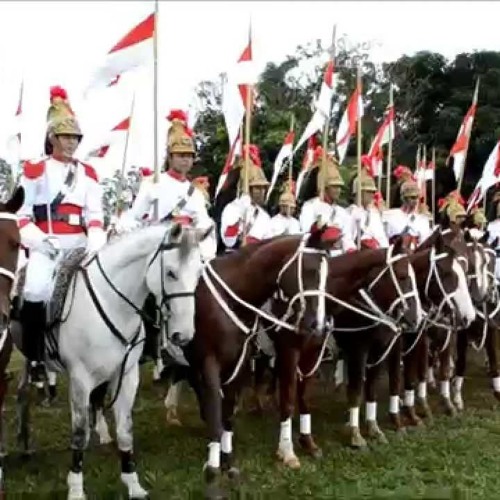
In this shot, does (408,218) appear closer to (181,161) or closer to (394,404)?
(394,404)

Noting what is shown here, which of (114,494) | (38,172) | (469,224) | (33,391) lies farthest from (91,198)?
(469,224)

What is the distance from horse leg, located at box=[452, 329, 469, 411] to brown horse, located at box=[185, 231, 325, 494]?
519 cm

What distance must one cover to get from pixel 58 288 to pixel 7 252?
1.27 metres

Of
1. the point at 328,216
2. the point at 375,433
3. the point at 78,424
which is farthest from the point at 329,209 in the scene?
the point at 78,424

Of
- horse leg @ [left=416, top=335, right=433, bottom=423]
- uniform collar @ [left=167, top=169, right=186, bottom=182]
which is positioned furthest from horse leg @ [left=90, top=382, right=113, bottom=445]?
horse leg @ [left=416, top=335, right=433, bottom=423]

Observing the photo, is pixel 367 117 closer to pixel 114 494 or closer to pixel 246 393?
pixel 246 393

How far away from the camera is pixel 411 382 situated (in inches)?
474

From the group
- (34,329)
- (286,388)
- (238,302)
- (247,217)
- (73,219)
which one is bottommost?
(286,388)

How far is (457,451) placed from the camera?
33.4 ft

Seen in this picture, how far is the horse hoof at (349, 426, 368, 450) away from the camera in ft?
33.8

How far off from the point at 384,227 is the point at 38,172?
6.64m

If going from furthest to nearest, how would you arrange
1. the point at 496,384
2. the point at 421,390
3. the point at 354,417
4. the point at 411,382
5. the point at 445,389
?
1. the point at 496,384
2. the point at 445,389
3. the point at 421,390
4. the point at 411,382
5. the point at 354,417

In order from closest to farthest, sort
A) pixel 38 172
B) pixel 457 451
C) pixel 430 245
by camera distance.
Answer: pixel 38 172
pixel 457 451
pixel 430 245

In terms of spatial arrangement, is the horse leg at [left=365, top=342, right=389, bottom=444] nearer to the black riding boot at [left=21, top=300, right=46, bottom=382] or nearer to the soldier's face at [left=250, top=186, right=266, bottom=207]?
the soldier's face at [left=250, top=186, right=266, bottom=207]
